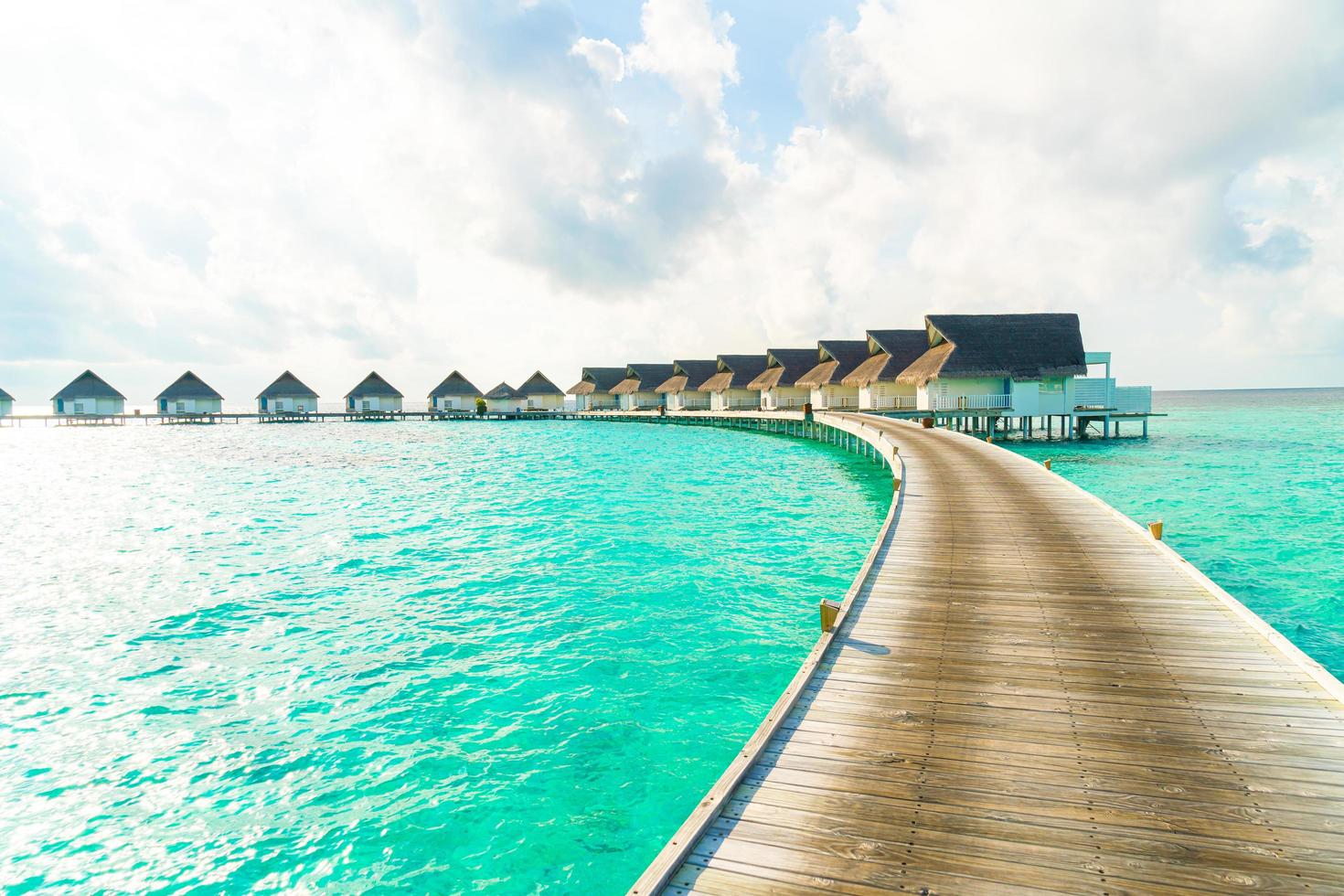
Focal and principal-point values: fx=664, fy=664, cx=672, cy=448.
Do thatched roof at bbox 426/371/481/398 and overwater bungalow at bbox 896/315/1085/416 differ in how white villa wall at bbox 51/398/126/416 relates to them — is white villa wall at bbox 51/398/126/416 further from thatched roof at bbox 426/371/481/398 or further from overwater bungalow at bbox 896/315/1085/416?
overwater bungalow at bbox 896/315/1085/416

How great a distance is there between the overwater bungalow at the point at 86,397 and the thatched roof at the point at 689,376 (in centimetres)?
6444

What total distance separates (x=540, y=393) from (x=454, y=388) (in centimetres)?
1161

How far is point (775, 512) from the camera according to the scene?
21344 millimetres

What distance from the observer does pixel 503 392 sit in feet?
300

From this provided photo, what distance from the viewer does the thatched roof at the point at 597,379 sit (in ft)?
300

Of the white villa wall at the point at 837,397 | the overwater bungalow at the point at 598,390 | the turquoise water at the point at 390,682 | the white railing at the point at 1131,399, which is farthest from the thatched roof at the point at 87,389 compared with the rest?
the white railing at the point at 1131,399

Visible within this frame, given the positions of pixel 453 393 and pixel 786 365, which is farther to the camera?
pixel 453 393

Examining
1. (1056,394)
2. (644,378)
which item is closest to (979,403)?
(1056,394)

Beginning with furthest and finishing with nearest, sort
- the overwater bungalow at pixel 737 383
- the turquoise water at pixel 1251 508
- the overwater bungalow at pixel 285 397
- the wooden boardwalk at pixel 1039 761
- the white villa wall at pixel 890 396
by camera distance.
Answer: the overwater bungalow at pixel 285 397
the overwater bungalow at pixel 737 383
the white villa wall at pixel 890 396
the turquoise water at pixel 1251 508
the wooden boardwalk at pixel 1039 761

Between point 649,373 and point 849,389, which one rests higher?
point 649,373

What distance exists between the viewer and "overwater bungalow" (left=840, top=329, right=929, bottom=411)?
48156 millimetres

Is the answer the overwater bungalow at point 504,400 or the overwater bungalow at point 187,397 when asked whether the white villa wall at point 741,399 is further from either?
the overwater bungalow at point 187,397

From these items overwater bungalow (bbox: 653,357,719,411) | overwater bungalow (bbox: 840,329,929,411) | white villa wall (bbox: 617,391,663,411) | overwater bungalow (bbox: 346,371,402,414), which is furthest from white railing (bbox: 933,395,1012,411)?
overwater bungalow (bbox: 346,371,402,414)

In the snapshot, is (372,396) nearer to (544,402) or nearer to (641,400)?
(544,402)
